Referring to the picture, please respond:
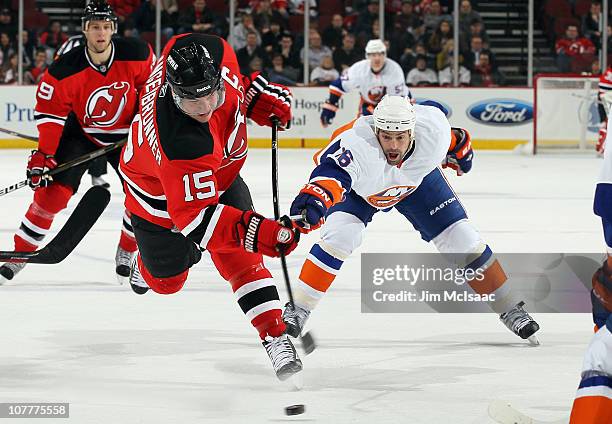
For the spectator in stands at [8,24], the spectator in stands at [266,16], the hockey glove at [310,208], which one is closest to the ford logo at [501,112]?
→ the spectator in stands at [266,16]

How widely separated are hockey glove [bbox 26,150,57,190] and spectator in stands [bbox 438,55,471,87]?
24.2ft

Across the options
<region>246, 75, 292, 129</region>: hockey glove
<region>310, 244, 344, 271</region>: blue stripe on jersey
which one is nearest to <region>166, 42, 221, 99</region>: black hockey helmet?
<region>246, 75, 292, 129</region>: hockey glove

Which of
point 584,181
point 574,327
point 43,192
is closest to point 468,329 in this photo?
point 574,327

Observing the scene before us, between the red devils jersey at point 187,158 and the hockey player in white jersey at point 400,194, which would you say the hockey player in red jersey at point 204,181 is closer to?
the red devils jersey at point 187,158

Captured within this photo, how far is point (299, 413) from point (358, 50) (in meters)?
9.04

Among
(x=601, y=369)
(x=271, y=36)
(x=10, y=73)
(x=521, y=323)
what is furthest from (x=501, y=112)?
(x=601, y=369)

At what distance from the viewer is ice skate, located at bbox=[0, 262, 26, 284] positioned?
4.70 metres

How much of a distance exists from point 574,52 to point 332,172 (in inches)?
349

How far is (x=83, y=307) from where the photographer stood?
14.2 feet

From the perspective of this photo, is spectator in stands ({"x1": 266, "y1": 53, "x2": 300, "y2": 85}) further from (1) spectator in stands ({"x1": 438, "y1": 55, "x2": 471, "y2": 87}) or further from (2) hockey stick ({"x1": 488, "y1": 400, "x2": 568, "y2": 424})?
(2) hockey stick ({"x1": 488, "y1": 400, "x2": 568, "y2": 424})

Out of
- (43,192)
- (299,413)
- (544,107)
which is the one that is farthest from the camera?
(544,107)

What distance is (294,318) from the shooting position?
3.65 m

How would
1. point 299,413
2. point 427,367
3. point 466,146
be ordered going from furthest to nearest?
point 466,146 → point 427,367 → point 299,413

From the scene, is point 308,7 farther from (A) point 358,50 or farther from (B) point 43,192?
(B) point 43,192
